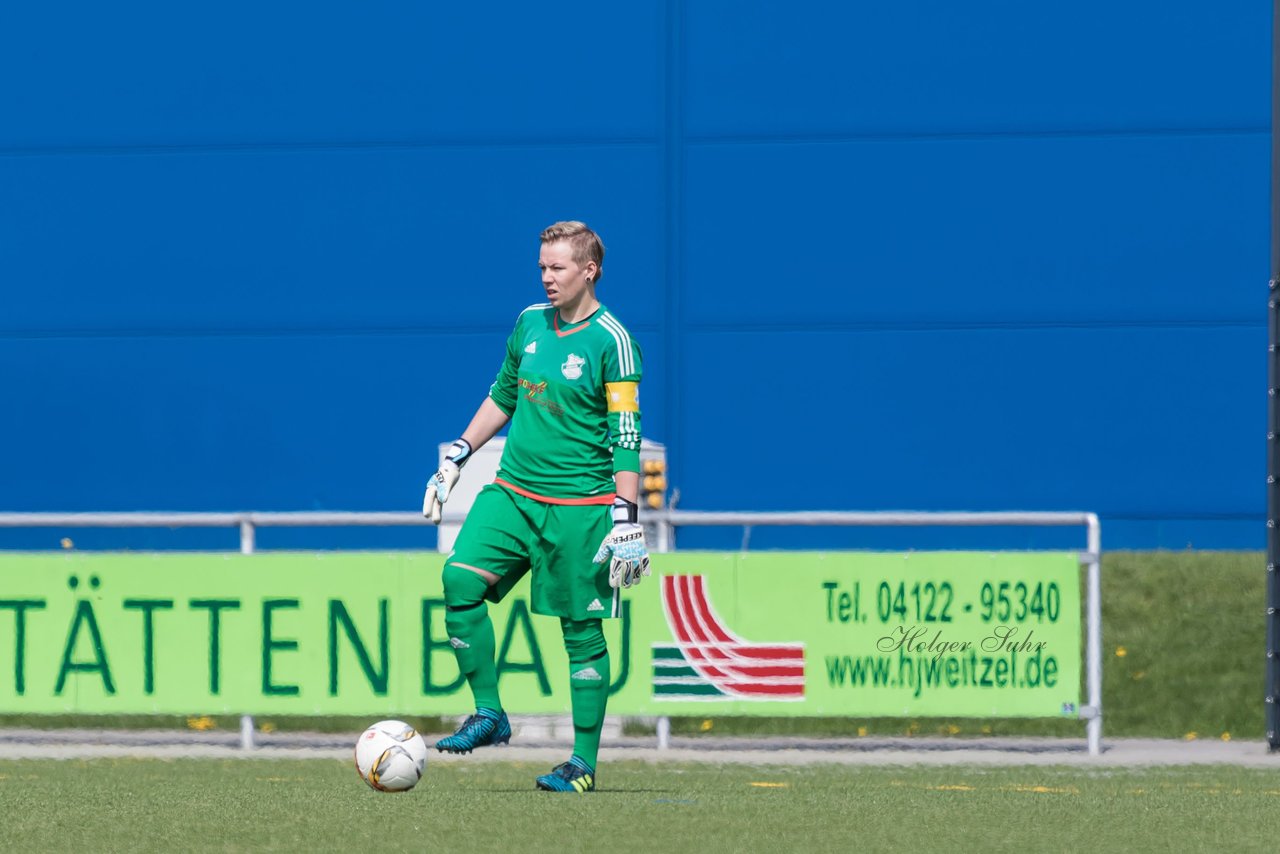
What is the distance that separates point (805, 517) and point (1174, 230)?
6.50 meters

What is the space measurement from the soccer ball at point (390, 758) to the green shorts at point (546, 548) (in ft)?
2.02

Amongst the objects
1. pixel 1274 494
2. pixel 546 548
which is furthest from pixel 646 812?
pixel 1274 494

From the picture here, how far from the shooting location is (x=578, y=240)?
7879 mm

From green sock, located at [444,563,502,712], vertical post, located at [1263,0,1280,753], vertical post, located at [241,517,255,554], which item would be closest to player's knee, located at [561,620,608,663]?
green sock, located at [444,563,502,712]

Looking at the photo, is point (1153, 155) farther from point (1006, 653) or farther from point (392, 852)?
point (392, 852)

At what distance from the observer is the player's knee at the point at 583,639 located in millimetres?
8086

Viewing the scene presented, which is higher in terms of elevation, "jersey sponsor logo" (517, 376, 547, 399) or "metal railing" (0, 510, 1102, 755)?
"jersey sponsor logo" (517, 376, 547, 399)

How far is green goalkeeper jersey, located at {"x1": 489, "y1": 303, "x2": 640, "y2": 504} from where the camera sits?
7844 millimetres

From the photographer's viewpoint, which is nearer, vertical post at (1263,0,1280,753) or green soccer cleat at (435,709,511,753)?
green soccer cleat at (435,709,511,753)

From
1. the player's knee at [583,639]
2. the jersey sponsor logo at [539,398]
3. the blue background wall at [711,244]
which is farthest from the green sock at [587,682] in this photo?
the blue background wall at [711,244]

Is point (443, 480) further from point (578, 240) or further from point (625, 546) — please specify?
point (578, 240)

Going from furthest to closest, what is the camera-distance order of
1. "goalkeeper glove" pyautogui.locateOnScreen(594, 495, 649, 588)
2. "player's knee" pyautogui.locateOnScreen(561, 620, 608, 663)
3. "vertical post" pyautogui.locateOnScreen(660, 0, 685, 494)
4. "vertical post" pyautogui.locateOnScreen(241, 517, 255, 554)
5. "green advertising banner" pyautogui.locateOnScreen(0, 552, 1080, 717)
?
"vertical post" pyautogui.locateOnScreen(660, 0, 685, 494) < "vertical post" pyautogui.locateOnScreen(241, 517, 255, 554) < "green advertising banner" pyautogui.locateOnScreen(0, 552, 1080, 717) < "player's knee" pyautogui.locateOnScreen(561, 620, 608, 663) < "goalkeeper glove" pyautogui.locateOnScreen(594, 495, 649, 588)

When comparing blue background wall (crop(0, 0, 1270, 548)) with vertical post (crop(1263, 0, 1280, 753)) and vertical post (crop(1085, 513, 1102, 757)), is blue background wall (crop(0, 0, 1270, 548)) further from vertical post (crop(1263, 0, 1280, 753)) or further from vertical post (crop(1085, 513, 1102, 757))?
vertical post (crop(1085, 513, 1102, 757))

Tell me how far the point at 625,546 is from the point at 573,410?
56 centimetres
